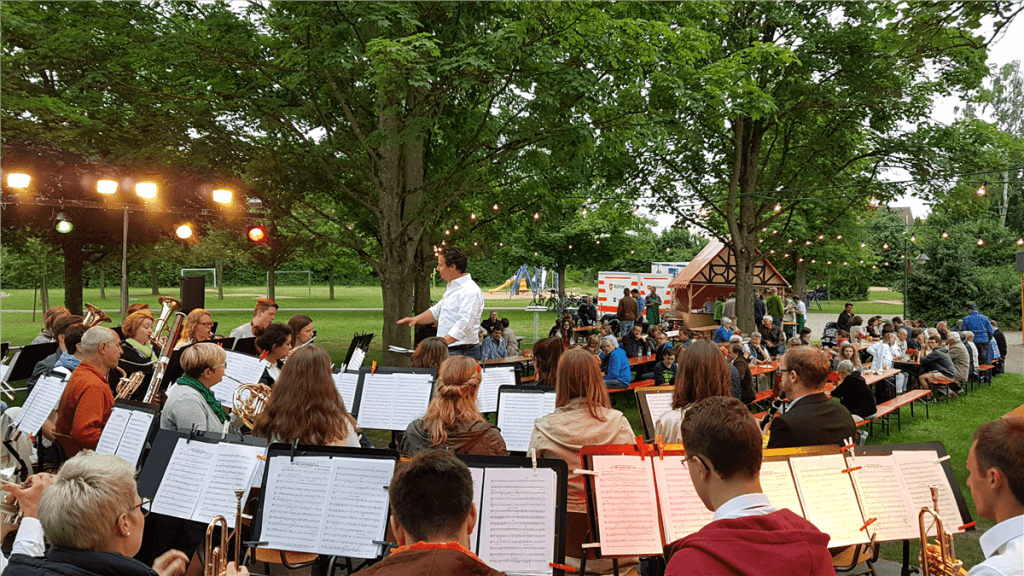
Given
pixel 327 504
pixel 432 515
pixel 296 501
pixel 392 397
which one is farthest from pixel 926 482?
pixel 392 397

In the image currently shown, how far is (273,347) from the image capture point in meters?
6.71

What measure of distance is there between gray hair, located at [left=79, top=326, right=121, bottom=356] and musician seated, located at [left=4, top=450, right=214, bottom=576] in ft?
11.1

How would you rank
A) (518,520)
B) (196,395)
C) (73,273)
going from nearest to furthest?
(518,520) < (196,395) < (73,273)

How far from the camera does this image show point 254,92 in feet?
37.0

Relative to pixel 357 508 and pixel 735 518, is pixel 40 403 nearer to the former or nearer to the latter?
pixel 357 508

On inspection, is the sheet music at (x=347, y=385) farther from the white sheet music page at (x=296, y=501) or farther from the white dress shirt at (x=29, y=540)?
the white dress shirt at (x=29, y=540)

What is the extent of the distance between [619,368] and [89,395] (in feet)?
25.9

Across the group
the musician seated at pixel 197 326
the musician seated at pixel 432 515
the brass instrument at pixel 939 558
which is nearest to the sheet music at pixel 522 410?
the brass instrument at pixel 939 558

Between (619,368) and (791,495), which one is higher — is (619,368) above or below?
below

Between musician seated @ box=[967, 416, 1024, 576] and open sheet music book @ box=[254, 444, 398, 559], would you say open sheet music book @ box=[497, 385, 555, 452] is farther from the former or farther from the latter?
musician seated @ box=[967, 416, 1024, 576]

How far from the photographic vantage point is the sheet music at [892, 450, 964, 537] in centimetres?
362

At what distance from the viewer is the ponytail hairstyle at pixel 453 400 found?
420 cm

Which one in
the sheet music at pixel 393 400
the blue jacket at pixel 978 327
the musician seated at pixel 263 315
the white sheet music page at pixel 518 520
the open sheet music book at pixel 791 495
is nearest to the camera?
the white sheet music page at pixel 518 520

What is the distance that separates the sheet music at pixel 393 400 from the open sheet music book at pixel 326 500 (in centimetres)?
228
